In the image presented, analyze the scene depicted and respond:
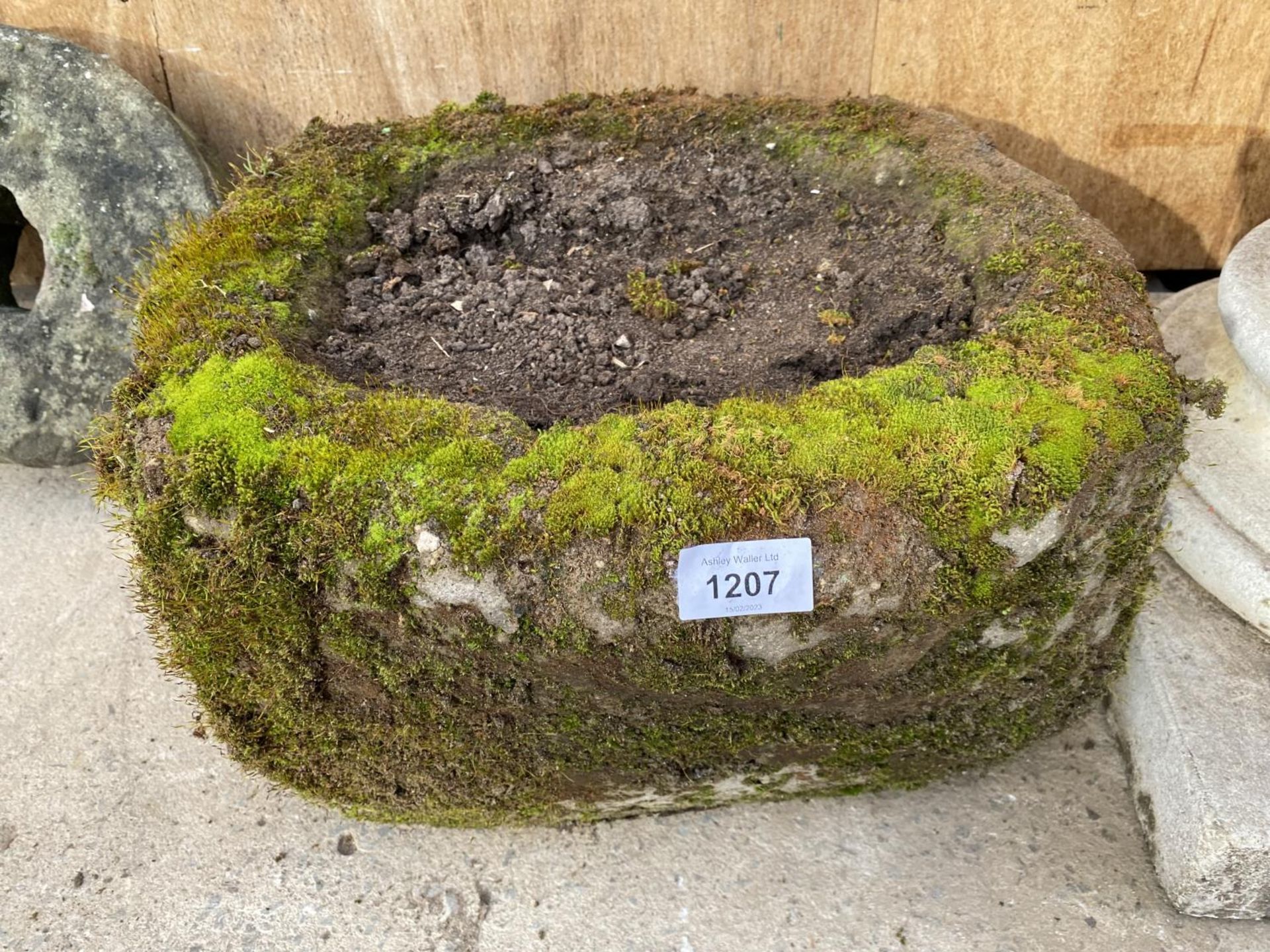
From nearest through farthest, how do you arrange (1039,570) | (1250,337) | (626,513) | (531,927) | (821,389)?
(626,513), (1039,570), (821,389), (531,927), (1250,337)

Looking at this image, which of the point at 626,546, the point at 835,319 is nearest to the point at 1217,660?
the point at 835,319

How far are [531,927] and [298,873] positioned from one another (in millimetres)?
643

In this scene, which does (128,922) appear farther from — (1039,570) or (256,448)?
(1039,570)

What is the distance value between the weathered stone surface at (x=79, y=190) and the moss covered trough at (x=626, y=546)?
825 mm

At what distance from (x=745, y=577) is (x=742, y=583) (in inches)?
0.5

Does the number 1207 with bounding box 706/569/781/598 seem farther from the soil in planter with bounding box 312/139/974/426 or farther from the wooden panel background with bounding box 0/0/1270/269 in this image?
the wooden panel background with bounding box 0/0/1270/269

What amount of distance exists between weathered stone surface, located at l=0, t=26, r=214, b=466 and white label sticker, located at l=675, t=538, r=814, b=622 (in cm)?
234

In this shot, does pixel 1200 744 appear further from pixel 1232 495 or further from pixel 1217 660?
pixel 1232 495

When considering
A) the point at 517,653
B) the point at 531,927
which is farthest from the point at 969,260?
the point at 531,927

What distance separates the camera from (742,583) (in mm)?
1763

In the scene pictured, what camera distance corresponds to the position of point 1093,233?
2436mm

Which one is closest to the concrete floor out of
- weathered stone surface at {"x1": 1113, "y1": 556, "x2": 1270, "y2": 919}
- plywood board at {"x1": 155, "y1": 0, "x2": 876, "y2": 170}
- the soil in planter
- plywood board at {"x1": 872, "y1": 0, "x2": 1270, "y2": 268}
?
weathered stone surface at {"x1": 1113, "y1": 556, "x2": 1270, "y2": 919}

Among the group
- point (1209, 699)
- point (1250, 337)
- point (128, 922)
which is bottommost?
point (128, 922)

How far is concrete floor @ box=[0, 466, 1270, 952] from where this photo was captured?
227cm
